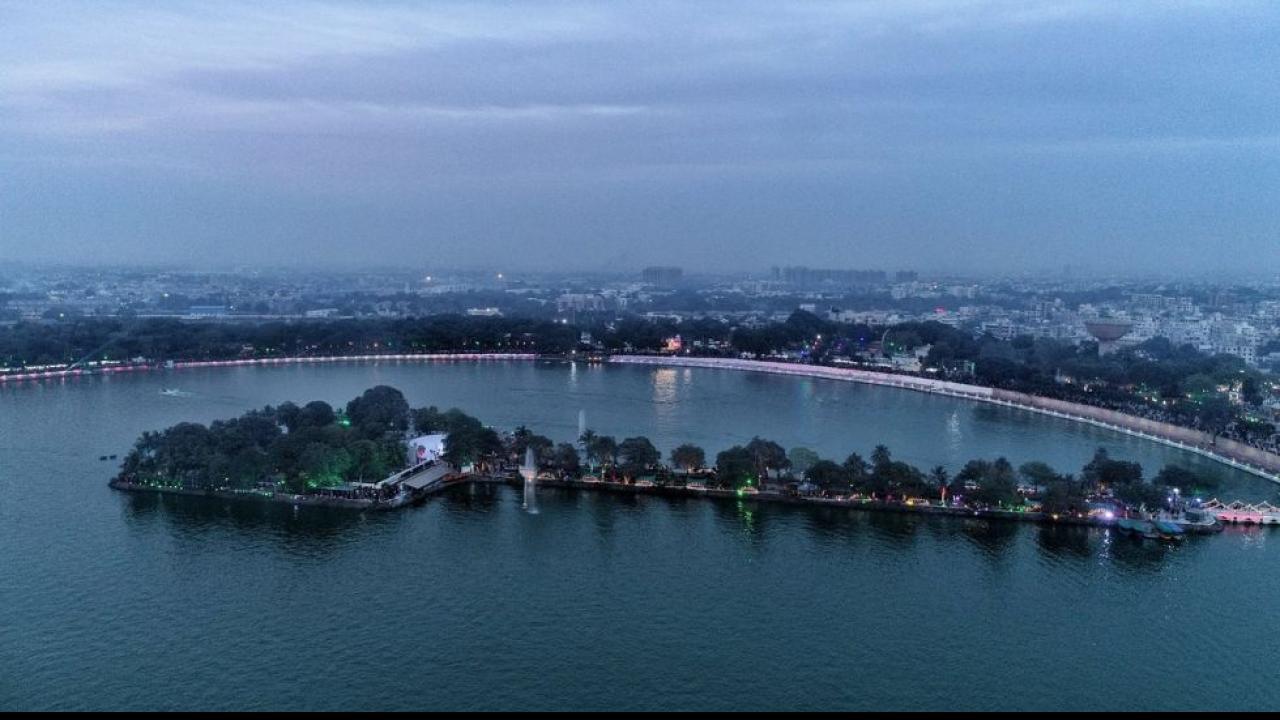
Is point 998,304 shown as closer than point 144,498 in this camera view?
No

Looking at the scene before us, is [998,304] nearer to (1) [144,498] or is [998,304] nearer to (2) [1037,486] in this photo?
(2) [1037,486]

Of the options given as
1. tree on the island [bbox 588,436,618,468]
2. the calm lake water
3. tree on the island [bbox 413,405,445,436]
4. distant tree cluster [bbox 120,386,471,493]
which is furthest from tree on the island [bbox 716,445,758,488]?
tree on the island [bbox 413,405,445,436]

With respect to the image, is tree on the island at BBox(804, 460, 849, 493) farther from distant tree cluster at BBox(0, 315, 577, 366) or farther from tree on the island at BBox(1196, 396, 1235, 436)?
distant tree cluster at BBox(0, 315, 577, 366)

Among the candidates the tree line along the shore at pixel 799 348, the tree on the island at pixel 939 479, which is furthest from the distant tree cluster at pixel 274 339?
the tree on the island at pixel 939 479

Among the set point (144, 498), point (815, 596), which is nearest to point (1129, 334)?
point (815, 596)

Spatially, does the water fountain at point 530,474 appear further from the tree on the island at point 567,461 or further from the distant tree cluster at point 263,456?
the distant tree cluster at point 263,456
